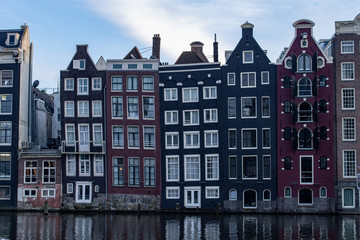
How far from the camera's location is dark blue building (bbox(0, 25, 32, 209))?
61.7 m

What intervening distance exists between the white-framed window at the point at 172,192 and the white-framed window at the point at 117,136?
7.40m

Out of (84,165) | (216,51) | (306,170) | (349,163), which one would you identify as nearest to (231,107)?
(216,51)

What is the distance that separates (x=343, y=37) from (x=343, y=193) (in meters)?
16.8

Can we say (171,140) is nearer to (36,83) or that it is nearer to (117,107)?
(117,107)

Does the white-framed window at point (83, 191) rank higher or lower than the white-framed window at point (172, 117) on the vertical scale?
lower

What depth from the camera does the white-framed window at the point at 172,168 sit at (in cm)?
6028

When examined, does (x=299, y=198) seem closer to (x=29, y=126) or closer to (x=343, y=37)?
(x=343, y=37)

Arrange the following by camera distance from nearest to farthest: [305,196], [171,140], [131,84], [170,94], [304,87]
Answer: [305,196] → [304,87] → [171,140] → [170,94] → [131,84]

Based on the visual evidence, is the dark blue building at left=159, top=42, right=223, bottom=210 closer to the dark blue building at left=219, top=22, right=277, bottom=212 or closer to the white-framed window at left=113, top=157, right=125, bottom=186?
the dark blue building at left=219, top=22, right=277, bottom=212

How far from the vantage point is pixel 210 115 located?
2360 inches

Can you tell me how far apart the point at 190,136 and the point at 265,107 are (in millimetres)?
9055

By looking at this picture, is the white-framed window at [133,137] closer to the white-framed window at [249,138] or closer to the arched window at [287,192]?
the white-framed window at [249,138]

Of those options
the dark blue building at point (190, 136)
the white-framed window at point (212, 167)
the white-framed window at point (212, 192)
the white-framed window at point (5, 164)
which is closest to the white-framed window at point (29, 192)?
the white-framed window at point (5, 164)

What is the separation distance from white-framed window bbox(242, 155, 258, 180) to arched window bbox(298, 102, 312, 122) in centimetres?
667
